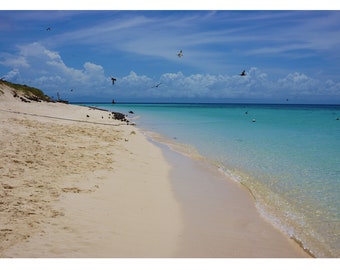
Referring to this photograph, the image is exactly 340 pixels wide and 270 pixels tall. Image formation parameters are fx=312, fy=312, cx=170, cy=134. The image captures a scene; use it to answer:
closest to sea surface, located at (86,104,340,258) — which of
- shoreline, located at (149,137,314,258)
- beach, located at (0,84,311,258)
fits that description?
shoreline, located at (149,137,314,258)

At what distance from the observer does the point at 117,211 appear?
6375 millimetres

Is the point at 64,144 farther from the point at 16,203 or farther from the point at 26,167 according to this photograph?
the point at 16,203

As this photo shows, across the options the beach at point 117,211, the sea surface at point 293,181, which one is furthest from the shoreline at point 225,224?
the sea surface at point 293,181

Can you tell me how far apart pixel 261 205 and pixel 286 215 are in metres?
0.73

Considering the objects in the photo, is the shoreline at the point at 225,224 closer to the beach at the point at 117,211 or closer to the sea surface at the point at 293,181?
the beach at the point at 117,211

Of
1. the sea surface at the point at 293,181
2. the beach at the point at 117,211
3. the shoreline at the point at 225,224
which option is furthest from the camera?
the sea surface at the point at 293,181

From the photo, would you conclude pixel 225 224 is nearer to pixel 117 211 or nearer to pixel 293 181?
pixel 117 211

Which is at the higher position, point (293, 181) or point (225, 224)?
point (293, 181)

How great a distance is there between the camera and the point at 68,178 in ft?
25.5

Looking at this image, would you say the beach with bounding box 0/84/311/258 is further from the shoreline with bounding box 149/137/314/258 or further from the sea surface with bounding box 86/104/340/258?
the sea surface with bounding box 86/104/340/258

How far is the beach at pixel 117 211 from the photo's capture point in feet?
16.4

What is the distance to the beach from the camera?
498cm

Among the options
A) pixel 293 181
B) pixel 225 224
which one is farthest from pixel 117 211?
pixel 293 181

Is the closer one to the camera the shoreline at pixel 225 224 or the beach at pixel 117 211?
the beach at pixel 117 211
